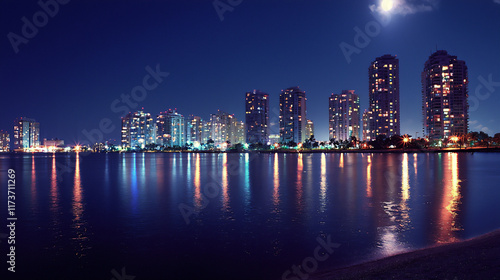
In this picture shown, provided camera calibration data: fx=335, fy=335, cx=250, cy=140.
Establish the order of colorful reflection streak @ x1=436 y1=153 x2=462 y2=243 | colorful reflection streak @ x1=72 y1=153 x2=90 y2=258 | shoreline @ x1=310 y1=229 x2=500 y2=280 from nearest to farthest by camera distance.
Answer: shoreline @ x1=310 y1=229 x2=500 y2=280, colorful reflection streak @ x1=72 y1=153 x2=90 y2=258, colorful reflection streak @ x1=436 y1=153 x2=462 y2=243

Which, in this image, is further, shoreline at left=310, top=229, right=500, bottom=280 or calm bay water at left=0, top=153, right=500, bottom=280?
calm bay water at left=0, top=153, right=500, bottom=280

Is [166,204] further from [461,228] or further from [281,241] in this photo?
[461,228]

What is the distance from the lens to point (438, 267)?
8398 millimetres

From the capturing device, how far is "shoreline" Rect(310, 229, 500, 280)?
7.62 metres

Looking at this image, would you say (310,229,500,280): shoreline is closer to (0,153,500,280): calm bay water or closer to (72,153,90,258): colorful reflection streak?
(0,153,500,280): calm bay water

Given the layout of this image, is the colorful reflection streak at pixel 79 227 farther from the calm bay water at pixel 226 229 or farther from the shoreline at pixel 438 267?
the shoreline at pixel 438 267

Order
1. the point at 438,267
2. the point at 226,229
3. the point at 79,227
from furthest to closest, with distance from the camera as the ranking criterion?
1. the point at 79,227
2. the point at 226,229
3. the point at 438,267

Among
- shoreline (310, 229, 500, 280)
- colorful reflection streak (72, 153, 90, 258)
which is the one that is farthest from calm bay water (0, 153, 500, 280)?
shoreline (310, 229, 500, 280)

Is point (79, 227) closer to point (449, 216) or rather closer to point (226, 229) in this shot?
point (226, 229)

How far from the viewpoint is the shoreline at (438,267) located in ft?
25.0

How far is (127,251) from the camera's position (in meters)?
12.9

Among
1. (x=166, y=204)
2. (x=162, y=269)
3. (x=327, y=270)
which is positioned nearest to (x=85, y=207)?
(x=166, y=204)

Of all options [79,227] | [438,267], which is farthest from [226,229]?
[438,267]

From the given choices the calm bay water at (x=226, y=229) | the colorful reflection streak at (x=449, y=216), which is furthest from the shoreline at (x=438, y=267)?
the colorful reflection streak at (x=449, y=216)
